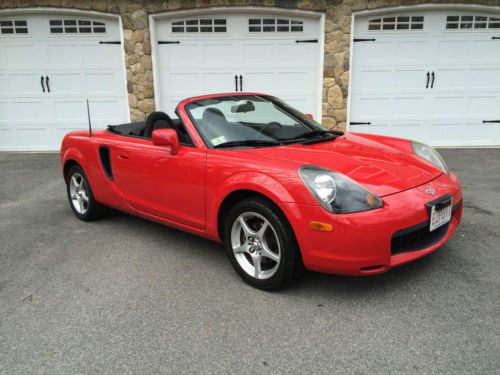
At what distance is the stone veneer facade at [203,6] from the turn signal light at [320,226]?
21.3ft

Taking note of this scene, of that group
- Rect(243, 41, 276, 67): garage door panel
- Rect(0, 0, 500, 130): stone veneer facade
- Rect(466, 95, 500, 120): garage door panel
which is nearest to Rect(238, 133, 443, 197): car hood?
Rect(0, 0, 500, 130): stone veneer facade

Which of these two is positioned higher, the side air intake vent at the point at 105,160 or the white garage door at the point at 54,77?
the white garage door at the point at 54,77

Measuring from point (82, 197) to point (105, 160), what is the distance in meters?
0.76

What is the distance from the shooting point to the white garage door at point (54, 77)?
343 inches

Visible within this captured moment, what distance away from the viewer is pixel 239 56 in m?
8.70

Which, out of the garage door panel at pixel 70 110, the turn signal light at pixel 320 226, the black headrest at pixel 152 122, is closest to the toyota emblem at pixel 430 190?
the turn signal light at pixel 320 226

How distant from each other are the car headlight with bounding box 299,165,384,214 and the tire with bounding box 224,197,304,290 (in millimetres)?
290

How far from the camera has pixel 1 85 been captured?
29.7 feet

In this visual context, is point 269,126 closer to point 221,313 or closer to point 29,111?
point 221,313

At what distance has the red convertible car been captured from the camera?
2576 mm

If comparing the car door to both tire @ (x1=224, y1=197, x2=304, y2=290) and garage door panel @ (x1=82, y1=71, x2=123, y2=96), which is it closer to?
tire @ (x1=224, y1=197, x2=304, y2=290)

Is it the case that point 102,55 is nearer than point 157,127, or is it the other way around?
point 157,127

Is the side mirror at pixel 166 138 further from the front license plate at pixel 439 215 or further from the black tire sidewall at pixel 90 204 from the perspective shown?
the front license plate at pixel 439 215

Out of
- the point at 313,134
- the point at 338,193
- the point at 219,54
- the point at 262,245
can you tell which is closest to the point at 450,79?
the point at 219,54
